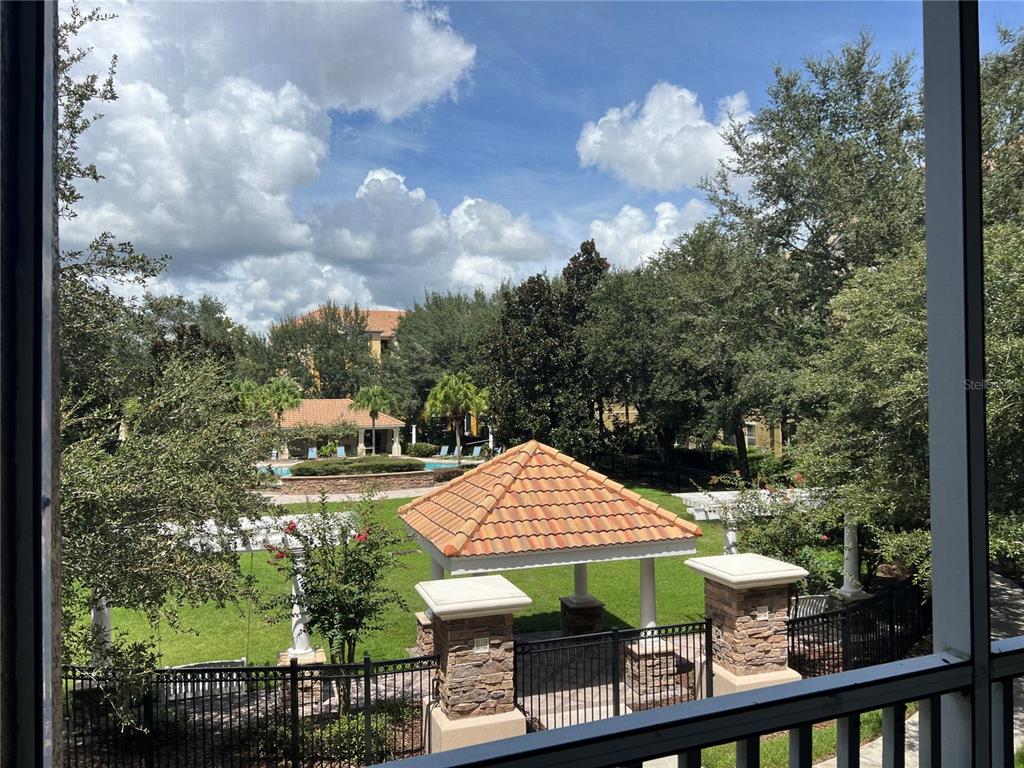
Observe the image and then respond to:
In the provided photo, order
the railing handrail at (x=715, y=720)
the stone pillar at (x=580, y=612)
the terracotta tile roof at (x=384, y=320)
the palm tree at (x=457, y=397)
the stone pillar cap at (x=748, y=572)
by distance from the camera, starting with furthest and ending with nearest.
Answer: the palm tree at (x=457, y=397), the terracotta tile roof at (x=384, y=320), the stone pillar at (x=580, y=612), the stone pillar cap at (x=748, y=572), the railing handrail at (x=715, y=720)

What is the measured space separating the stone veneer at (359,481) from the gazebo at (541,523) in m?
7.72

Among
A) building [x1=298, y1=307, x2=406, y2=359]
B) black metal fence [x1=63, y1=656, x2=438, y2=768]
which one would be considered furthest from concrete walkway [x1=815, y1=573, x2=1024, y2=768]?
building [x1=298, y1=307, x2=406, y2=359]

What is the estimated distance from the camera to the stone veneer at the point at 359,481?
12.9 meters

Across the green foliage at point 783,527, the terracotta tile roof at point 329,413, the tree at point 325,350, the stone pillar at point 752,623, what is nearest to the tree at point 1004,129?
the green foliage at point 783,527

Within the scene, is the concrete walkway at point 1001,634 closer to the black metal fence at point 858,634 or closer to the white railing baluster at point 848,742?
the black metal fence at point 858,634

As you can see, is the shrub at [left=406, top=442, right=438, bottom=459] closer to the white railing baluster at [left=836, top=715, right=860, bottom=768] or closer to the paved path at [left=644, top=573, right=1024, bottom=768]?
the paved path at [left=644, top=573, right=1024, bottom=768]

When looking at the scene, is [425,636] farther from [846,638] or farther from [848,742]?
[848,742]

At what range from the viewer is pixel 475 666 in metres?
3.49

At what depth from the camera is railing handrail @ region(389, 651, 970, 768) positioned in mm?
661

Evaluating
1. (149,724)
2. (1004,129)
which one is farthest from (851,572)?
(149,724)

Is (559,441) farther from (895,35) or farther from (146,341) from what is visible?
(146,341)

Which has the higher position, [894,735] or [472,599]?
[894,735]

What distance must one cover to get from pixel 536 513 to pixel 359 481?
35.6 feet

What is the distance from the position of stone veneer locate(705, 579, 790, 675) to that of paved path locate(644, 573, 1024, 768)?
68 cm
